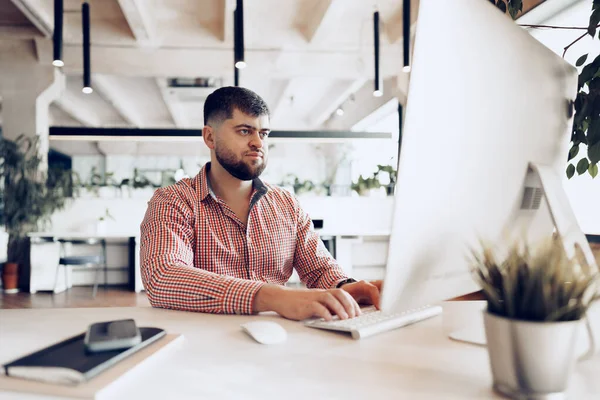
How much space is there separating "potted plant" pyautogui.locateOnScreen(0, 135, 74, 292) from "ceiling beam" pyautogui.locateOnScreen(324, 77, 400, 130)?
16.2 feet

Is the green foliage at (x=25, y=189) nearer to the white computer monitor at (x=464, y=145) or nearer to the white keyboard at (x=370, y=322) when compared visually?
the white keyboard at (x=370, y=322)

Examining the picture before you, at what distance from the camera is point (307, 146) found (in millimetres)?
13289

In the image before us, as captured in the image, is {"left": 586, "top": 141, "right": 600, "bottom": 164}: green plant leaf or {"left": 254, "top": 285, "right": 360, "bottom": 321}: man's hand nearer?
{"left": 254, "top": 285, "right": 360, "bottom": 321}: man's hand

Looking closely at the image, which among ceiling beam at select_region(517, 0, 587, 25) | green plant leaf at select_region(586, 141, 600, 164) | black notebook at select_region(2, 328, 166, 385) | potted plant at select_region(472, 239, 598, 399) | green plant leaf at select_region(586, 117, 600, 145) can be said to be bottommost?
black notebook at select_region(2, 328, 166, 385)

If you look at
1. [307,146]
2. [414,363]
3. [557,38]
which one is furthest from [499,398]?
[307,146]

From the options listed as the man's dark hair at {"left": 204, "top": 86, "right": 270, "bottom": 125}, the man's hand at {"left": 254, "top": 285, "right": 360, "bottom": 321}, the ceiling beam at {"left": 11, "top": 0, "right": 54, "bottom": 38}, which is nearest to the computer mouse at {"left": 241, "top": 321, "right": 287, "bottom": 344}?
the man's hand at {"left": 254, "top": 285, "right": 360, "bottom": 321}

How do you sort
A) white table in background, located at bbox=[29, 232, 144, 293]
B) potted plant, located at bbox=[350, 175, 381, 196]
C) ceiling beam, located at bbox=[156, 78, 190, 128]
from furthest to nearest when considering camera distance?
ceiling beam, located at bbox=[156, 78, 190, 128]
potted plant, located at bbox=[350, 175, 381, 196]
white table in background, located at bbox=[29, 232, 144, 293]

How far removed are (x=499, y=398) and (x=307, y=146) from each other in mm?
12835

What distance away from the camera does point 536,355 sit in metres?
0.55

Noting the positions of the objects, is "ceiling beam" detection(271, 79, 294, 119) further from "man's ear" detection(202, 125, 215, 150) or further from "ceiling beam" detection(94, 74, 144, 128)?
"man's ear" detection(202, 125, 215, 150)

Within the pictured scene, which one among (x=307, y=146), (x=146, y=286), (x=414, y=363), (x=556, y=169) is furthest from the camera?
(x=307, y=146)

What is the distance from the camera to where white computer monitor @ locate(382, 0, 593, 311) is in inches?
22.4

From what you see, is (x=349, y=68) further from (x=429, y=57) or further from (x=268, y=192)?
(x=429, y=57)

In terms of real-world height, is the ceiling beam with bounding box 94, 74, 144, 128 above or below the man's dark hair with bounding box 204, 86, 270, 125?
above
